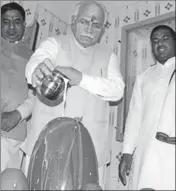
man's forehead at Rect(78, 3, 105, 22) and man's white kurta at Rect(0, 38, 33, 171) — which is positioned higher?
man's forehead at Rect(78, 3, 105, 22)

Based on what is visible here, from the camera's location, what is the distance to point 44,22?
1894mm

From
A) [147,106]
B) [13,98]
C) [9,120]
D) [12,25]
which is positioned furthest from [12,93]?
[147,106]

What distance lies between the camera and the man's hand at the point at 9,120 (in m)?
1.04

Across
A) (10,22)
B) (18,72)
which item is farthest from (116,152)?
(10,22)

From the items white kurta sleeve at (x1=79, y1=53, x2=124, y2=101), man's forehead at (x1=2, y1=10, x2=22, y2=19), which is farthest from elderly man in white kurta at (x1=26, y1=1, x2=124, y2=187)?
man's forehead at (x1=2, y1=10, x2=22, y2=19)

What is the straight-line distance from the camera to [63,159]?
596mm

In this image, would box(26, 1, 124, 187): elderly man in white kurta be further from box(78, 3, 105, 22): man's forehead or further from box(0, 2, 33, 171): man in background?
box(0, 2, 33, 171): man in background

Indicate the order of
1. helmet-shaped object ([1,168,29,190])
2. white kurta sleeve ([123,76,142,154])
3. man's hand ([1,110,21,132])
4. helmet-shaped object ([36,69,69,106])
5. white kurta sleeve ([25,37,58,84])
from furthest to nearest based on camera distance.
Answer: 1. man's hand ([1,110,21,132])
2. white kurta sleeve ([123,76,142,154])
3. white kurta sleeve ([25,37,58,84])
4. helmet-shaped object ([36,69,69,106])
5. helmet-shaped object ([1,168,29,190])

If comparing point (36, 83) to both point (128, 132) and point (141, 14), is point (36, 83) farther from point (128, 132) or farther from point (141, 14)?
point (141, 14)

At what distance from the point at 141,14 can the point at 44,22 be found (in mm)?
556

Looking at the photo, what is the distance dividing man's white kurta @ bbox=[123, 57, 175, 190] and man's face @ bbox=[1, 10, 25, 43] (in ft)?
1.73

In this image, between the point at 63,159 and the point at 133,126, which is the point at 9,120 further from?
the point at 63,159

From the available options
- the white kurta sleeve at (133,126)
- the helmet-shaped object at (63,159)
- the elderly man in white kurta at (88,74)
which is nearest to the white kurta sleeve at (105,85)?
the elderly man in white kurta at (88,74)

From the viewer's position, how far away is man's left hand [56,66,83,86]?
0.75 m
